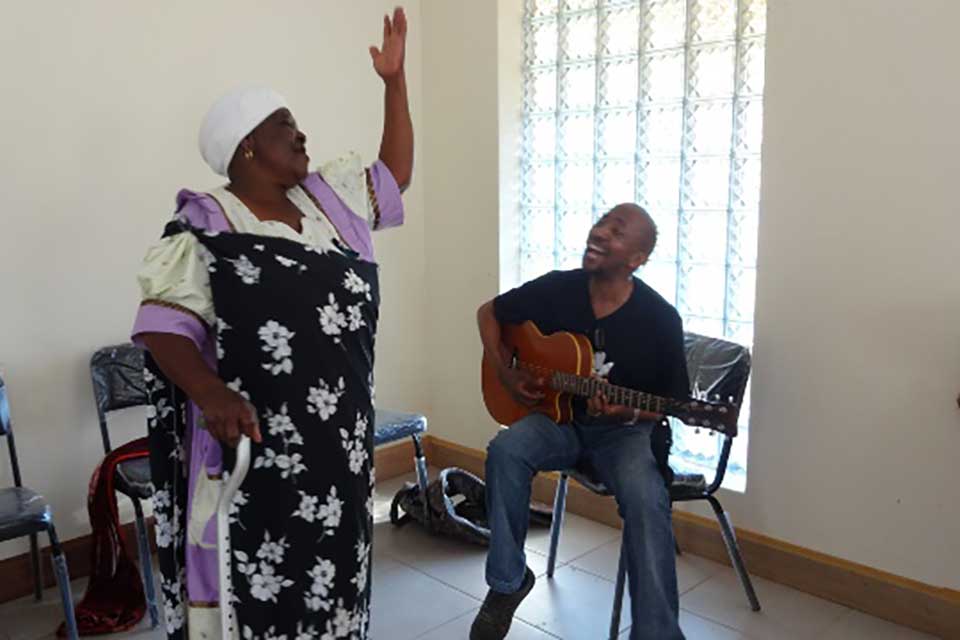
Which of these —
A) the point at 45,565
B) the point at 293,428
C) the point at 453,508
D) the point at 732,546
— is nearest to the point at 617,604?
the point at 732,546

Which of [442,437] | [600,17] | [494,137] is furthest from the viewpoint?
[442,437]

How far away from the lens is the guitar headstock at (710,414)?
6.29 ft

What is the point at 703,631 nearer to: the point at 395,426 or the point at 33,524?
the point at 395,426

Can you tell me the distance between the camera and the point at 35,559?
8.25ft

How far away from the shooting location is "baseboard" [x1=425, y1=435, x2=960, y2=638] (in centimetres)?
225

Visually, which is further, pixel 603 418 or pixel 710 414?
pixel 603 418

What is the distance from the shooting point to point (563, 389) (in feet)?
7.31

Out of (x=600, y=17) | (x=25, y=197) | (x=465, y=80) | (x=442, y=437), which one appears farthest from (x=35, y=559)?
(x=600, y=17)

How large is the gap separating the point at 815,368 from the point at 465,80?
175cm

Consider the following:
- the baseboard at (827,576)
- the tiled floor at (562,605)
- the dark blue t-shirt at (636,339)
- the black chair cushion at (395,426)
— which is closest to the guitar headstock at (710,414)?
the dark blue t-shirt at (636,339)

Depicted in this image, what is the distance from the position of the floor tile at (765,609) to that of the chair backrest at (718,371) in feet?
1.28

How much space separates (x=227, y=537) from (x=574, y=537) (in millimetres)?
1792

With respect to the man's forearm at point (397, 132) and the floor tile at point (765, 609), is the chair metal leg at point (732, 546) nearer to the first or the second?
the floor tile at point (765, 609)

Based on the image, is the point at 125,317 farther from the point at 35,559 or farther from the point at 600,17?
Answer: the point at 600,17
